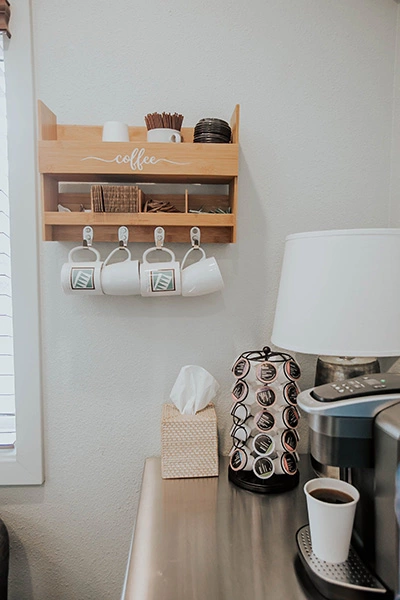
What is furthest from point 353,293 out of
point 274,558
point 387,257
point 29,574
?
point 29,574

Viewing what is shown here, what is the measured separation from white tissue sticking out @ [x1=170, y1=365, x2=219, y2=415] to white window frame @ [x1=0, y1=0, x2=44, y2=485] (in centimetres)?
41

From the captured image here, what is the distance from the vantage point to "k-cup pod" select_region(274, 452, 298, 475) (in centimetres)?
105

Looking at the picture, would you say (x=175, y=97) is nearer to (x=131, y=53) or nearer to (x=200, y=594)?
(x=131, y=53)

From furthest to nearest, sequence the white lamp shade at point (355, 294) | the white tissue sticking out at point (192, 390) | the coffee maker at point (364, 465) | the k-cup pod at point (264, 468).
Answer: the white tissue sticking out at point (192, 390)
the k-cup pod at point (264, 468)
the white lamp shade at point (355, 294)
the coffee maker at point (364, 465)

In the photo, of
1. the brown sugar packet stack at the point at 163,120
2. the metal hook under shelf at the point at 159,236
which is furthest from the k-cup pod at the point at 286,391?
the brown sugar packet stack at the point at 163,120

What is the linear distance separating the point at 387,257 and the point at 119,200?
64 centimetres

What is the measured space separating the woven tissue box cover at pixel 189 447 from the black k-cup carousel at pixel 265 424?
58mm

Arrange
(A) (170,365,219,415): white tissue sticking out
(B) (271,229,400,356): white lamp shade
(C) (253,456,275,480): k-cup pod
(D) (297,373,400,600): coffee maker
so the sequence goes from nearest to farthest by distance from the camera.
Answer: (D) (297,373,400,600): coffee maker, (B) (271,229,400,356): white lamp shade, (C) (253,456,275,480): k-cup pod, (A) (170,365,219,415): white tissue sticking out

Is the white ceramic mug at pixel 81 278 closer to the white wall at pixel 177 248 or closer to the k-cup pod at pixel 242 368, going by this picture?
the white wall at pixel 177 248

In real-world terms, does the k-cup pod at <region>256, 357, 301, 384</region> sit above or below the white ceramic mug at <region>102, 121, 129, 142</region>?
below

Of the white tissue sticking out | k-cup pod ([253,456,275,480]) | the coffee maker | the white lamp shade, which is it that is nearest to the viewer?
the coffee maker

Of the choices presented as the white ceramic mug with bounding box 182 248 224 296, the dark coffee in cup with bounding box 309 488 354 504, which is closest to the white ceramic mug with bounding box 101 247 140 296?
the white ceramic mug with bounding box 182 248 224 296

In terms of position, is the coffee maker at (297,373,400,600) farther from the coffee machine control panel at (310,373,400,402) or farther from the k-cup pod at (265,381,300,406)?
the k-cup pod at (265,381,300,406)

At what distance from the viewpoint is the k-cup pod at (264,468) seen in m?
1.04
